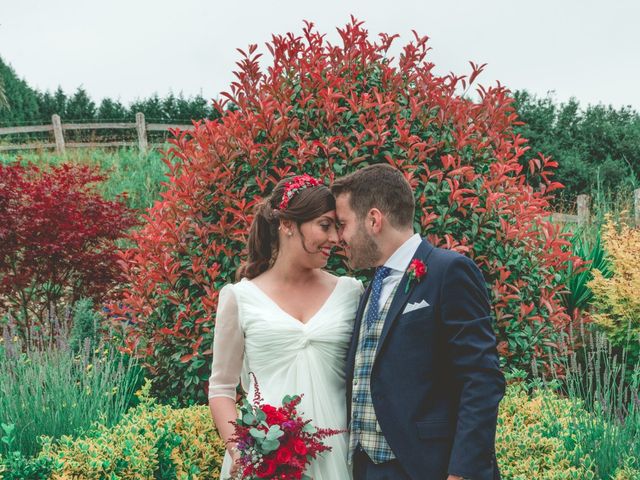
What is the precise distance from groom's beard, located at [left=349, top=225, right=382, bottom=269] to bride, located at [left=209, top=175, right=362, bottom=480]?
0.26 meters

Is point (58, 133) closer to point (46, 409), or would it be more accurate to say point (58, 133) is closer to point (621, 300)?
point (621, 300)

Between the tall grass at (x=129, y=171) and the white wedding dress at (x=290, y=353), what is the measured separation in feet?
28.7

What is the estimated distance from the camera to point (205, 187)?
4.32 meters

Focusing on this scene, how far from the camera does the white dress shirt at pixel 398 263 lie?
112 inches

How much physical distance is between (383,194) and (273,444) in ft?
3.66

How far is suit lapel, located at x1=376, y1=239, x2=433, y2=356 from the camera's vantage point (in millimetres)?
2726

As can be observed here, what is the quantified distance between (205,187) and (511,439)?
2.43 meters

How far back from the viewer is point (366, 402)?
2.77 meters

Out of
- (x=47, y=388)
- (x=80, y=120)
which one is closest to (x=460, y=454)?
(x=47, y=388)

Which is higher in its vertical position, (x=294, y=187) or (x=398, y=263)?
(x=294, y=187)

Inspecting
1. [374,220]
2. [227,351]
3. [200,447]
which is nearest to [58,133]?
[200,447]

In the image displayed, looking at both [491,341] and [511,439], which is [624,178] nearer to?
[511,439]

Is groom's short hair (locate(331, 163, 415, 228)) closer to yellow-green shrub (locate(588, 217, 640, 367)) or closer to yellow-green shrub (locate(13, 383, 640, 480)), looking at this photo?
yellow-green shrub (locate(13, 383, 640, 480))

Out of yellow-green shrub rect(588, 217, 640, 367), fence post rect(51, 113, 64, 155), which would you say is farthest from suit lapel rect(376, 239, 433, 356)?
fence post rect(51, 113, 64, 155)
